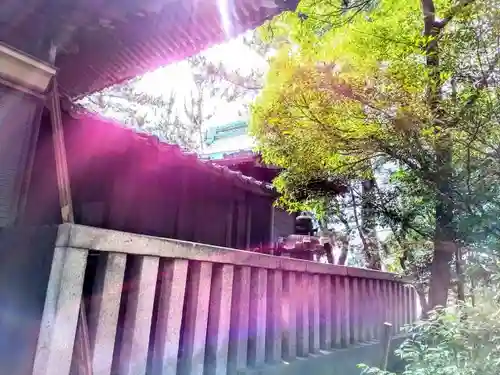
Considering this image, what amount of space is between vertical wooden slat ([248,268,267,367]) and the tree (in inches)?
76.0

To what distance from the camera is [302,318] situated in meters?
3.29

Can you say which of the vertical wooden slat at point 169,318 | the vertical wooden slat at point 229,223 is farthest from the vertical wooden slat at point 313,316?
the vertical wooden slat at point 229,223

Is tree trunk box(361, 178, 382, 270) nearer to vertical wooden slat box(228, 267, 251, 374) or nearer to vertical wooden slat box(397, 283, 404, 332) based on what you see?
vertical wooden slat box(397, 283, 404, 332)

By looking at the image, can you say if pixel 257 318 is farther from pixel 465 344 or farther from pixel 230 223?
pixel 230 223

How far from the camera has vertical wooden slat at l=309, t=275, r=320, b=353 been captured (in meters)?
3.39

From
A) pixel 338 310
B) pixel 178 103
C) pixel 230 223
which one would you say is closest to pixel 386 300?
pixel 338 310

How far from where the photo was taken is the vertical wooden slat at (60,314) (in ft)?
5.36

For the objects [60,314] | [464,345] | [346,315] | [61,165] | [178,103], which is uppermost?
[178,103]

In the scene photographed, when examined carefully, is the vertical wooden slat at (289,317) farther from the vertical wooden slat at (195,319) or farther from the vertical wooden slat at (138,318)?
the vertical wooden slat at (138,318)

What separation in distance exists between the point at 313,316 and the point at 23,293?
237 cm

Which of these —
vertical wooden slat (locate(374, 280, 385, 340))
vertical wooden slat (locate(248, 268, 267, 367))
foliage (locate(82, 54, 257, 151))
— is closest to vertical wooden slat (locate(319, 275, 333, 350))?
vertical wooden slat (locate(248, 268, 267, 367))

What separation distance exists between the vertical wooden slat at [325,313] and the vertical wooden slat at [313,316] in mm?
164

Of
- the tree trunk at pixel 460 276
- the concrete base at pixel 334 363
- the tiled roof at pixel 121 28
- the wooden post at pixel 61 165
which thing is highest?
the tiled roof at pixel 121 28

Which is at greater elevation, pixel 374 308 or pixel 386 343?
pixel 374 308
